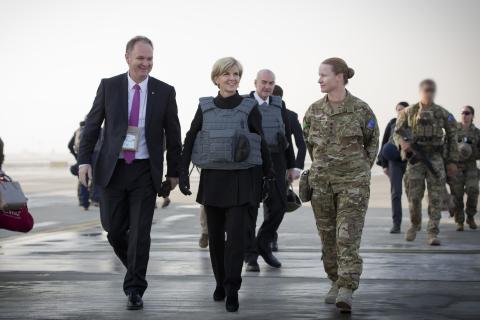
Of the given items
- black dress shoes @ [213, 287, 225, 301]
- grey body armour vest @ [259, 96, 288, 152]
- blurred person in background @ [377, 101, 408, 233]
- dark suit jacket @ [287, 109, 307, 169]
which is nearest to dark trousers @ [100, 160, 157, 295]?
black dress shoes @ [213, 287, 225, 301]

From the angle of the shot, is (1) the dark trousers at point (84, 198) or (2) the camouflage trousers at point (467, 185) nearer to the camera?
(2) the camouflage trousers at point (467, 185)

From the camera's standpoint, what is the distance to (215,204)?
7.30 metres

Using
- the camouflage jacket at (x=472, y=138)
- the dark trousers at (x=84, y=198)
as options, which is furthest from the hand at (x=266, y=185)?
the dark trousers at (x=84, y=198)

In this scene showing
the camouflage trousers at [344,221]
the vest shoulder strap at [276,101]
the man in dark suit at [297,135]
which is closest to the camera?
the camouflage trousers at [344,221]

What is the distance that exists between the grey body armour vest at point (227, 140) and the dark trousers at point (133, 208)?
1.44ft

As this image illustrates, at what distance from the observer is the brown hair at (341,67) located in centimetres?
729

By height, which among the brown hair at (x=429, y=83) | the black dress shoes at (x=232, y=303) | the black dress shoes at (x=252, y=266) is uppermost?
the brown hair at (x=429, y=83)

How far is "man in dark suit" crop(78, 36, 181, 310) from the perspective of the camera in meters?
7.30

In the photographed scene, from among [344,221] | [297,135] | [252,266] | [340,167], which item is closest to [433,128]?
[297,135]

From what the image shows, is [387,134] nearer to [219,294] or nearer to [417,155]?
[417,155]

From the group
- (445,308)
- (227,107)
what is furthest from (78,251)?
(445,308)

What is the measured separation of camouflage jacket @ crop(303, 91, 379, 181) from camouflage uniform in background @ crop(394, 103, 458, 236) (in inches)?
177

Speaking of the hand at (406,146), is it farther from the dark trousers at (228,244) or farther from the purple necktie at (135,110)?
the purple necktie at (135,110)

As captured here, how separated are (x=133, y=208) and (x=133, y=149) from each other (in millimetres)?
461
